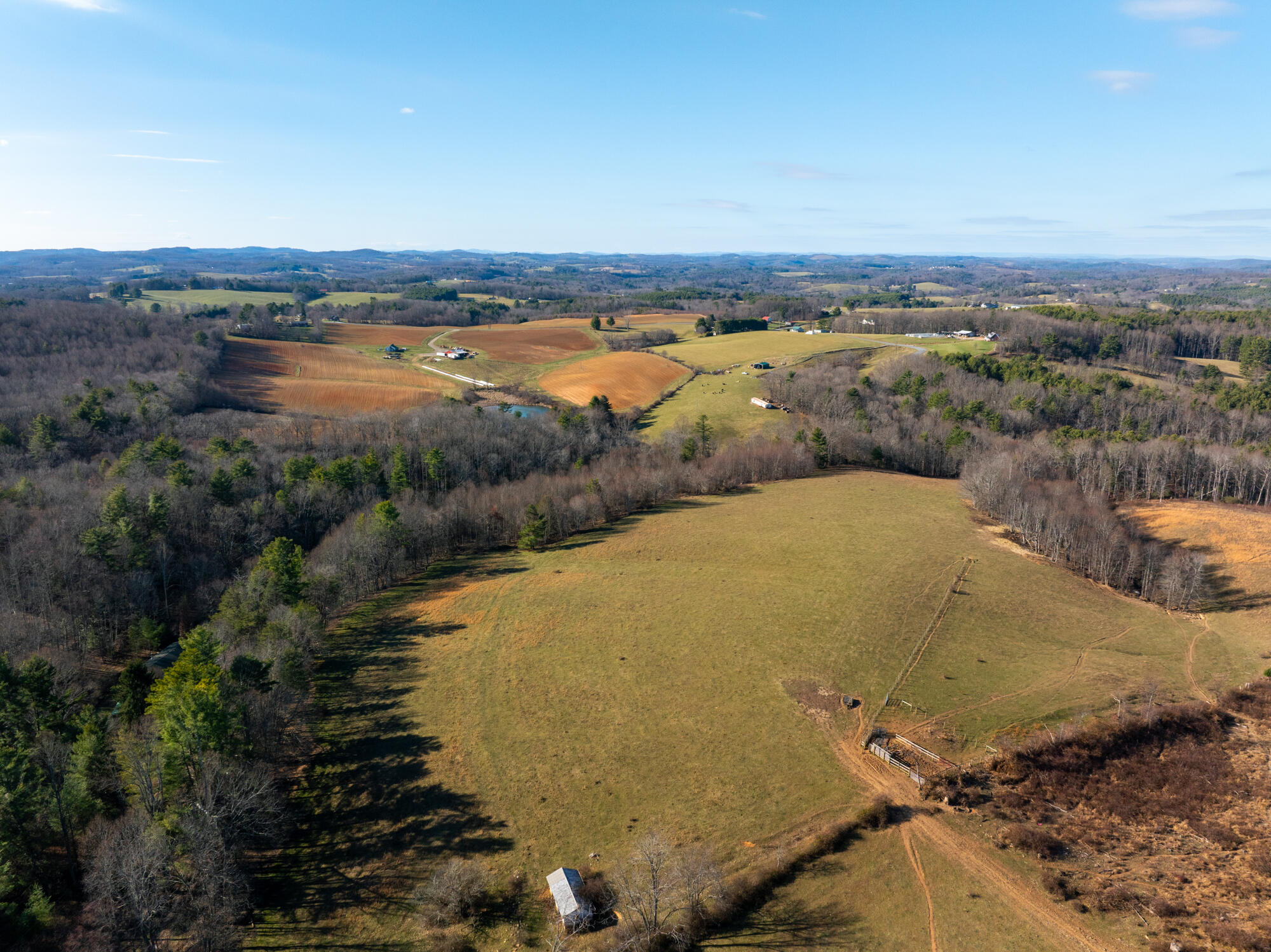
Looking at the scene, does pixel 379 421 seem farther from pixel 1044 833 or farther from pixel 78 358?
pixel 1044 833

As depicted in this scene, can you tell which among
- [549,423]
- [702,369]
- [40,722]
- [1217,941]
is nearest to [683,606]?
[1217,941]

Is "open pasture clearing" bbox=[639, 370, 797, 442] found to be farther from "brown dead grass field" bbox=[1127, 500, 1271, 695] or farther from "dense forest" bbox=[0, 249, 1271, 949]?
"brown dead grass field" bbox=[1127, 500, 1271, 695]

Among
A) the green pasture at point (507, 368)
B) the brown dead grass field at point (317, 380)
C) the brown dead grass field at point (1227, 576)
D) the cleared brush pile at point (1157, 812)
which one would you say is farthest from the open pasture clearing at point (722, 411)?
the cleared brush pile at point (1157, 812)

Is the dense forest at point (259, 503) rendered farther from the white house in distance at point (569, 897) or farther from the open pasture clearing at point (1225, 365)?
the white house in distance at point (569, 897)

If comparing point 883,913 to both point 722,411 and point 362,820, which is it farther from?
point 722,411

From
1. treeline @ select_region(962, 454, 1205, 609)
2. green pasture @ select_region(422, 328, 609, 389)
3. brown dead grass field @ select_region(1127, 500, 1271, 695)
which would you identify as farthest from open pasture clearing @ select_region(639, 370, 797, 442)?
brown dead grass field @ select_region(1127, 500, 1271, 695)

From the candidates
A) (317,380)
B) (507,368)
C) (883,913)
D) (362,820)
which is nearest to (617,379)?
(507,368)

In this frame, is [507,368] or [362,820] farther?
[507,368]
